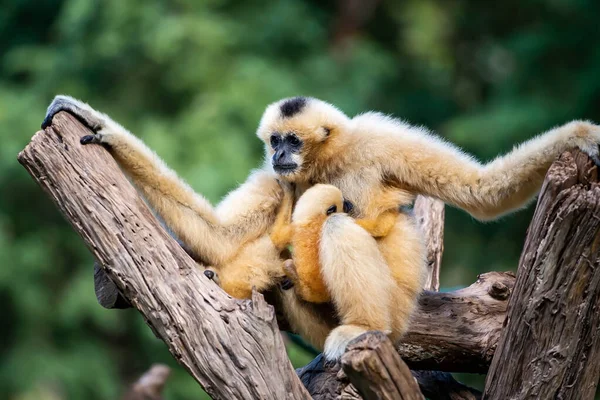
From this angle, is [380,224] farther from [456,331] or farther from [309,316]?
[456,331]

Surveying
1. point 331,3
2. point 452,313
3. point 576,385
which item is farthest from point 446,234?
point 576,385

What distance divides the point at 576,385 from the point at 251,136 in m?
9.28

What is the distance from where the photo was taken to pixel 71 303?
1259cm

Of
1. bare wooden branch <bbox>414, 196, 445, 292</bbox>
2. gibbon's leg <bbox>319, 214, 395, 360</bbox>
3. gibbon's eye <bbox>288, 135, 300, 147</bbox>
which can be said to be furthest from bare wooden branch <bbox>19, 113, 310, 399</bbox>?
bare wooden branch <bbox>414, 196, 445, 292</bbox>

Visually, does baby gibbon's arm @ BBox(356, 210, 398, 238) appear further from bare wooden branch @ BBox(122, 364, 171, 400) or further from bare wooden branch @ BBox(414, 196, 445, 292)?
bare wooden branch @ BBox(122, 364, 171, 400)

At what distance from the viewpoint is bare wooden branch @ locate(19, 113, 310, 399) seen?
13.7ft

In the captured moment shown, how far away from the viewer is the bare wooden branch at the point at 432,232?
625cm

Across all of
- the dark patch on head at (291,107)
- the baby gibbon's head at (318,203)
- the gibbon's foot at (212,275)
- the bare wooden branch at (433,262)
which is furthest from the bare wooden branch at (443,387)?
the dark patch on head at (291,107)

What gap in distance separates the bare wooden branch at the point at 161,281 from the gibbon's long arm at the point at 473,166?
4.34 ft

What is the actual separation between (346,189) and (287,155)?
17.9 inches

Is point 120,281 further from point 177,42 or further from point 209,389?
point 177,42

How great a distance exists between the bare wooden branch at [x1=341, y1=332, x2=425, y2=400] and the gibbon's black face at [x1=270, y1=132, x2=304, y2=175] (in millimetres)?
1690

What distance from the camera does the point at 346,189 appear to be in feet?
16.9

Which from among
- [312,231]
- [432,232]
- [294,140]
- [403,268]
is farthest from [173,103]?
[403,268]
